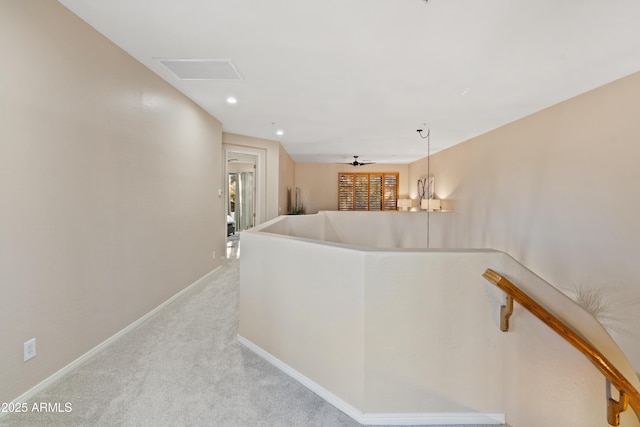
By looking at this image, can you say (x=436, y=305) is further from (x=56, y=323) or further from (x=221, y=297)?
(x=221, y=297)

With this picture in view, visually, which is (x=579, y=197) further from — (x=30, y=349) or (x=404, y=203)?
(x=404, y=203)

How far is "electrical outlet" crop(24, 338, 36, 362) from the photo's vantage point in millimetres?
1734

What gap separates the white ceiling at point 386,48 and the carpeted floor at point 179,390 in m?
2.64

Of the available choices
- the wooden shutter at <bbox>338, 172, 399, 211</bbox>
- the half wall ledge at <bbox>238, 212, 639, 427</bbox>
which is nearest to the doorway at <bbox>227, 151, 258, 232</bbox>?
the wooden shutter at <bbox>338, 172, 399, 211</bbox>

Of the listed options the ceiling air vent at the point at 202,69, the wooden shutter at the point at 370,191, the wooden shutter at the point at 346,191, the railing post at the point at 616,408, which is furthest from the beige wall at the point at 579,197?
the wooden shutter at the point at 346,191

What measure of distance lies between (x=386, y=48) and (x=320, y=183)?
7.46m

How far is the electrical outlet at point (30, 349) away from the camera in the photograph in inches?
68.3

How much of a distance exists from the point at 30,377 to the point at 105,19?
259cm

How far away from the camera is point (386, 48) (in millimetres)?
2342

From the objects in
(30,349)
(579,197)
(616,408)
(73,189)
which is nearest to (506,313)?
(616,408)

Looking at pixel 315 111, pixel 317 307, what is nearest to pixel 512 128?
pixel 315 111

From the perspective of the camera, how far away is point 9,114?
64.0 inches

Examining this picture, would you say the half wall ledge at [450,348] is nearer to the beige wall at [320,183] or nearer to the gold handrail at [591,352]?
the gold handrail at [591,352]

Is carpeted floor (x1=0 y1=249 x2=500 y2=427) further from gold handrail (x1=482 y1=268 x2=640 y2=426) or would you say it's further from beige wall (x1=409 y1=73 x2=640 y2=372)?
beige wall (x1=409 y1=73 x2=640 y2=372)
